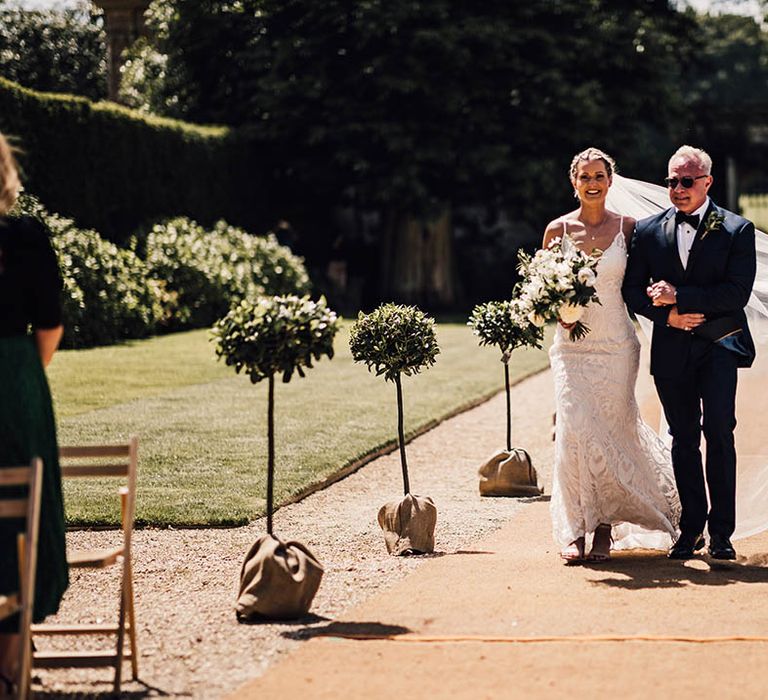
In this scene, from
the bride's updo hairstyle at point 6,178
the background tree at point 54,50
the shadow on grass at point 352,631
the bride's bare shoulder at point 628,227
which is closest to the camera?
the bride's updo hairstyle at point 6,178

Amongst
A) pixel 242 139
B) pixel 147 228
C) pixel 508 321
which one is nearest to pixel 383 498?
pixel 508 321

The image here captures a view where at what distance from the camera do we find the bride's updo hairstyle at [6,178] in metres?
4.61

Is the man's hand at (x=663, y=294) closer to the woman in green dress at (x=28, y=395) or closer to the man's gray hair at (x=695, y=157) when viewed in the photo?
the man's gray hair at (x=695, y=157)

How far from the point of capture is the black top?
15.9 ft

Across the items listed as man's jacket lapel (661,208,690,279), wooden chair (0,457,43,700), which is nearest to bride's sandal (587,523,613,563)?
man's jacket lapel (661,208,690,279)

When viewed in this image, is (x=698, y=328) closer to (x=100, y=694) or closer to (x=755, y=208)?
(x=100, y=694)

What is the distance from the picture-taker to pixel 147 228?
25469mm

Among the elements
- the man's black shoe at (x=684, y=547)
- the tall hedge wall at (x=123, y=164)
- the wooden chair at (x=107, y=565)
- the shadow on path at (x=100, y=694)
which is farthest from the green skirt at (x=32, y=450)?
the tall hedge wall at (x=123, y=164)

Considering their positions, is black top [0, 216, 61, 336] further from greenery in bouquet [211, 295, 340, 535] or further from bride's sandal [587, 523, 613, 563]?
bride's sandal [587, 523, 613, 563]

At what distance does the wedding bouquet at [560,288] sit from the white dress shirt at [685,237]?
46cm

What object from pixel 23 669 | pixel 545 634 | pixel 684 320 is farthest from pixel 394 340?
pixel 23 669

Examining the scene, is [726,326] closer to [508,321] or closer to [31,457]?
[508,321]

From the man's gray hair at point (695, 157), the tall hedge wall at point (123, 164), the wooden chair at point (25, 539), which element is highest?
the tall hedge wall at point (123, 164)

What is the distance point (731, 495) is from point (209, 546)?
3.07 meters
